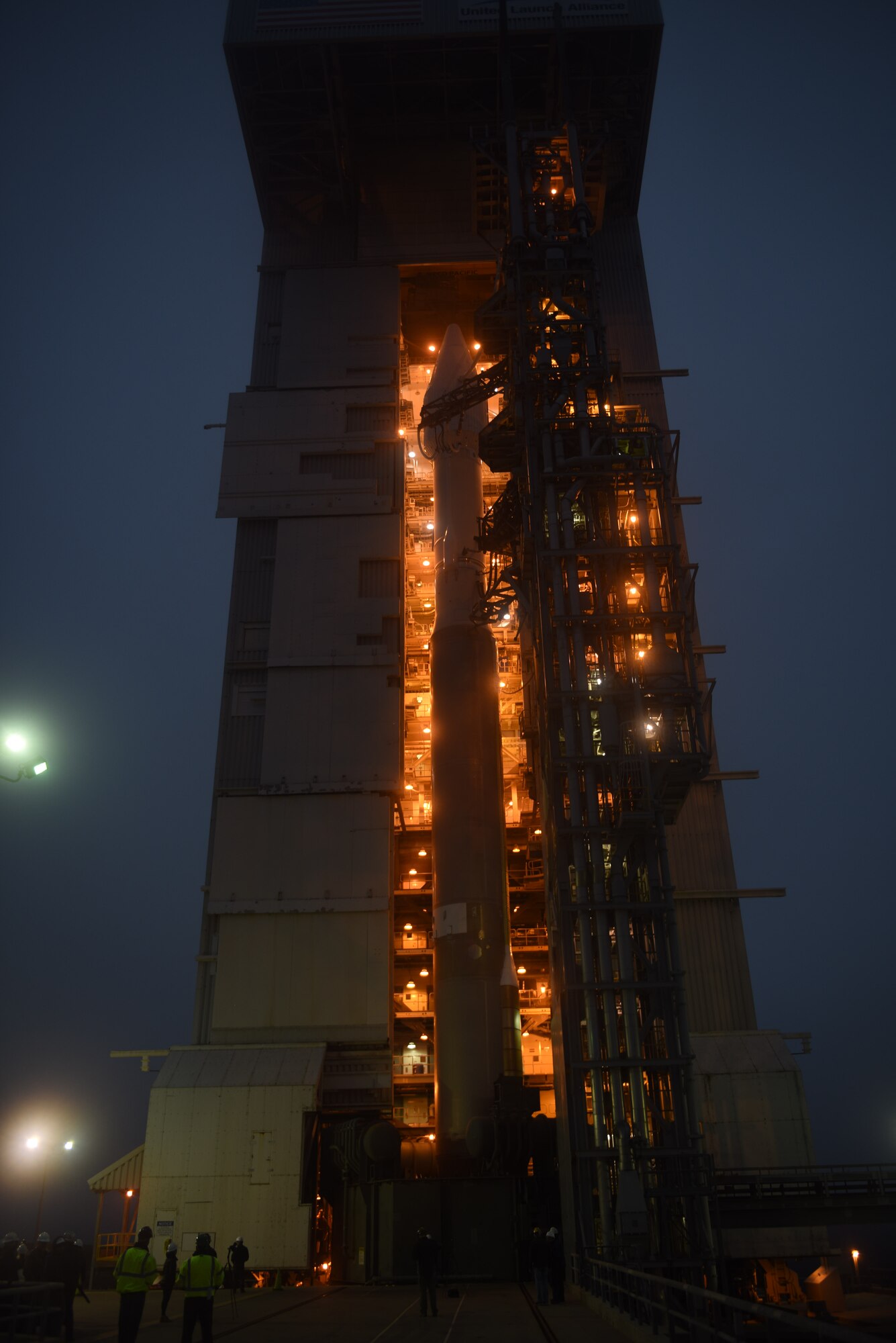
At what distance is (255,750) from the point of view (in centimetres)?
3447

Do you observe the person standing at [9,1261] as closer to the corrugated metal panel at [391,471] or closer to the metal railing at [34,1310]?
the metal railing at [34,1310]

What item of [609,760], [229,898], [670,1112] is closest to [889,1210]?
[670,1112]

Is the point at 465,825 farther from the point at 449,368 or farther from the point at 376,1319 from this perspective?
the point at 449,368

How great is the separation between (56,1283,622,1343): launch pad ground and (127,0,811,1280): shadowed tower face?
108 inches

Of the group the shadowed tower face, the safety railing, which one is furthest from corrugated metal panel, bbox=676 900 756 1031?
the safety railing

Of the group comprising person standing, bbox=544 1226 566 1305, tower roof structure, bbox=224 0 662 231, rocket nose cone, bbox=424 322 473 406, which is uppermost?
tower roof structure, bbox=224 0 662 231

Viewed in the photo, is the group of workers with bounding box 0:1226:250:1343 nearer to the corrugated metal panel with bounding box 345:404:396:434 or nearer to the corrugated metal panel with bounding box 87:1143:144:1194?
the corrugated metal panel with bounding box 87:1143:144:1194

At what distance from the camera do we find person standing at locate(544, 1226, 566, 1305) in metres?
17.4

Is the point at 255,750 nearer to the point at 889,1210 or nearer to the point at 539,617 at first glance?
the point at 539,617

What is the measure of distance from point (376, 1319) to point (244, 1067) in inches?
555

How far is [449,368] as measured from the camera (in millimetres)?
35312

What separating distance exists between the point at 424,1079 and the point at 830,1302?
44.0 feet

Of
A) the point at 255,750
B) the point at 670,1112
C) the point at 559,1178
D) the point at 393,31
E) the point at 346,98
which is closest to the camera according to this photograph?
the point at 670,1112

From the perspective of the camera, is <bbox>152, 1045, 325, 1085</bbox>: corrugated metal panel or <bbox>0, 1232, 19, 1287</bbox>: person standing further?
<bbox>152, 1045, 325, 1085</bbox>: corrugated metal panel
